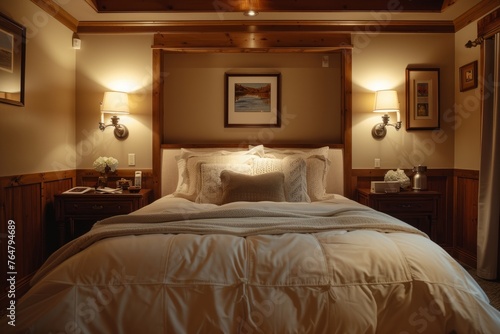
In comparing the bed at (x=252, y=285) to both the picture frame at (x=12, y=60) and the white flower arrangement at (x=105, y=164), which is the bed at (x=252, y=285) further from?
the white flower arrangement at (x=105, y=164)

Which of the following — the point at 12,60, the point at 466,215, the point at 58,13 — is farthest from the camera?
the point at 466,215

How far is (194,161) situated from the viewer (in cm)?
339

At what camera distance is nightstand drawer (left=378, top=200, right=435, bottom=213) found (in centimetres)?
336

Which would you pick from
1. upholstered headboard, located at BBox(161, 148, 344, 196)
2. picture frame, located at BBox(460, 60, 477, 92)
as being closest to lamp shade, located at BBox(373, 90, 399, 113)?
upholstered headboard, located at BBox(161, 148, 344, 196)

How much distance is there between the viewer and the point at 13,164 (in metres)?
2.80

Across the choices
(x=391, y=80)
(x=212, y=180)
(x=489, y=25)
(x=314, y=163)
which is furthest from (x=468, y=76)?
(x=212, y=180)

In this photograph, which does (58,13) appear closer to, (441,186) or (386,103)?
(386,103)

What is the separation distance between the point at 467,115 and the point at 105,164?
149 inches

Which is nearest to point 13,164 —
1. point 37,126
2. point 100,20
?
point 37,126

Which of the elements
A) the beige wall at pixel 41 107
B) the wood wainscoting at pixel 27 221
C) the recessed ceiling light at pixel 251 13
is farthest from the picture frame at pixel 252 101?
the wood wainscoting at pixel 27 221

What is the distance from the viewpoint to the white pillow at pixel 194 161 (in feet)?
10.7

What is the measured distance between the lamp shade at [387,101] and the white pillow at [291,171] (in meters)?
1.12

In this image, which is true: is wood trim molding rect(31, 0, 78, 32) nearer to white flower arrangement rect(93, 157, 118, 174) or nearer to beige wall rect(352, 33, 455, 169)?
white flower arrangement rect(93, 157, 118, 174)

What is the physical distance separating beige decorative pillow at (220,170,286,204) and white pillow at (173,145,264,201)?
19.9 inches
